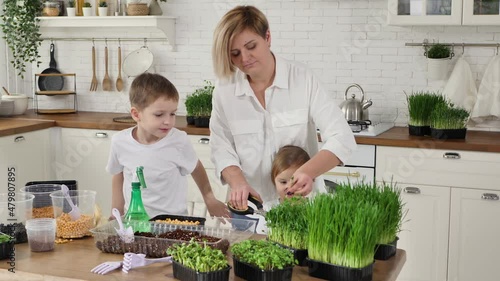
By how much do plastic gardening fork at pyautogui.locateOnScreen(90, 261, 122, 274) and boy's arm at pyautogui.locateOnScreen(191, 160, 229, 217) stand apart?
89 centimetres

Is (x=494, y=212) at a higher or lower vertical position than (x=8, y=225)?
lower

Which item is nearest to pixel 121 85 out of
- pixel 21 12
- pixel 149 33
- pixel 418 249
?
pixel 149 33

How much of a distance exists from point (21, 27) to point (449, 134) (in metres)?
3.64

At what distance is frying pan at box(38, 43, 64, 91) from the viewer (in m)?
6.62

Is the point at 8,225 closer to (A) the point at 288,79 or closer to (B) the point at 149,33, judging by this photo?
(A) the point at 288,79

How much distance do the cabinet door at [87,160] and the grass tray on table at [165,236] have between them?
3.15 m

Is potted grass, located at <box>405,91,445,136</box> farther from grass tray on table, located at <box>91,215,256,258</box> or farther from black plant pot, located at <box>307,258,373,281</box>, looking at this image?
black plant pot, located at <box>307,258,373,281</box>

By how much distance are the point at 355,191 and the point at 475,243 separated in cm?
249

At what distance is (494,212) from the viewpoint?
15.7 feet

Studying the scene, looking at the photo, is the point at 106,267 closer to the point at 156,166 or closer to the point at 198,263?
the point at 198,263

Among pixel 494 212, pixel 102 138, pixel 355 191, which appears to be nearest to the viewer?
pixel 355 191

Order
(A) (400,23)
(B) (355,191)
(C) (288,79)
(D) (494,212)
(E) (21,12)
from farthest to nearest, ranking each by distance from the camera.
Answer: (E) (21,12)
(A) (400,23)
(D) (494,212)
(C) (288,79)
(B) (355,191)

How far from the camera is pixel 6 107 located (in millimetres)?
6137

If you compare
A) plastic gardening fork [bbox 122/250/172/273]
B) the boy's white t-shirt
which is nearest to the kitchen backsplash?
the boy's white t-shirt
